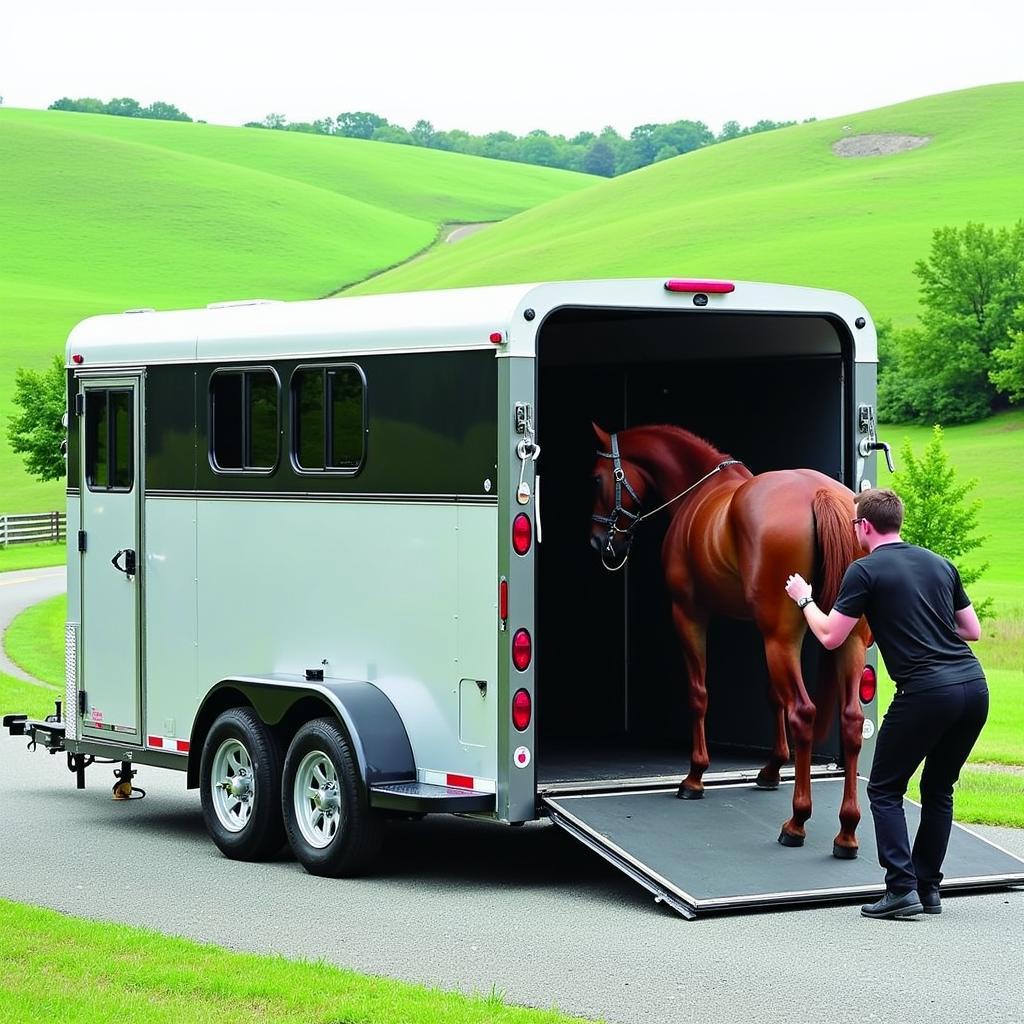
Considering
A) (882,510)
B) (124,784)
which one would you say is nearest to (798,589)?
(882,510)

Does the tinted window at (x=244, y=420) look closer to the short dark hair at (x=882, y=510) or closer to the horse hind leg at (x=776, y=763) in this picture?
the horse hind leg at (x=776, y=763)

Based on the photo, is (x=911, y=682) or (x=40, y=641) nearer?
(x=911, y=682)

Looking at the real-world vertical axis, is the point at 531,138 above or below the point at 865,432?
above

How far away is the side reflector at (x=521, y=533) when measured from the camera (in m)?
9.12

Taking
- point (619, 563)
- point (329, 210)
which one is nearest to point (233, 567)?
point (619, 563)

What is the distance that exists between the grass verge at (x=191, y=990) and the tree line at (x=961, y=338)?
6366 centimetres

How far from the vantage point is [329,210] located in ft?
405

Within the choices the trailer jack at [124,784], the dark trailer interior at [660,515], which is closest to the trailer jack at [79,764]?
the trailer jack at [124,784]

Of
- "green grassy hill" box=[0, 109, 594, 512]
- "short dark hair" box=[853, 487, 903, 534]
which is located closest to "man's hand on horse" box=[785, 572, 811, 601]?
"short dark hair" box=[853, 487, 903, 534]

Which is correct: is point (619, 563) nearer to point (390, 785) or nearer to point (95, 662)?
point (390, 785)

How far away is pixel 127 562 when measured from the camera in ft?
38.4

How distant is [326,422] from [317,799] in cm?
200

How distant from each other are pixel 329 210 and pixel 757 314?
4548 inches

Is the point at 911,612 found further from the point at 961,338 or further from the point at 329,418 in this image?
the point at 961,338
